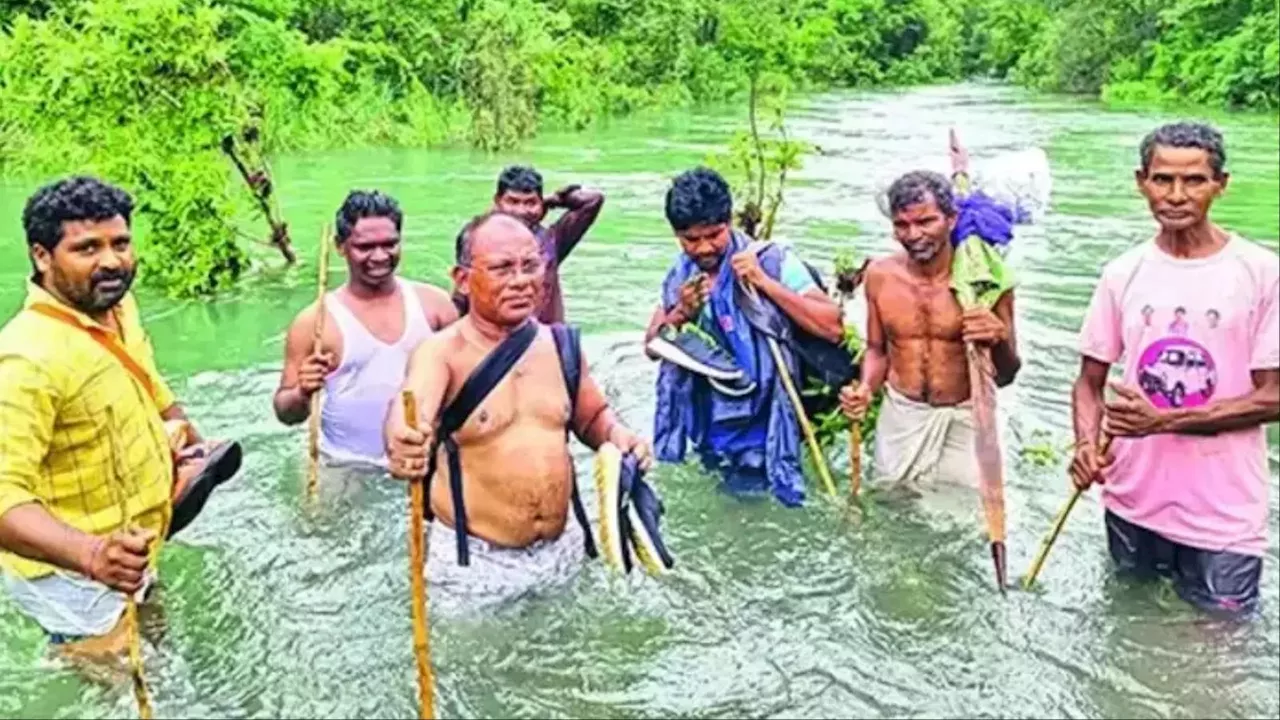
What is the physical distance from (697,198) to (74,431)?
8.73 ft

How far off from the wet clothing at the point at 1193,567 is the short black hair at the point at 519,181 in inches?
119

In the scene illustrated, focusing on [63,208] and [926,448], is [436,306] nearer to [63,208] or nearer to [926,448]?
[926,448]

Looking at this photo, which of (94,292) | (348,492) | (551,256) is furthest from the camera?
(551,256)

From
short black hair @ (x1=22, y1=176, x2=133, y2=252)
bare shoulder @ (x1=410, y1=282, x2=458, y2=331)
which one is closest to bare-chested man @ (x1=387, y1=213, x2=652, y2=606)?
short black hair @ (x1=22, y1=176, x2=133, y2=252)

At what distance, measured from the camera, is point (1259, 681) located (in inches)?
176

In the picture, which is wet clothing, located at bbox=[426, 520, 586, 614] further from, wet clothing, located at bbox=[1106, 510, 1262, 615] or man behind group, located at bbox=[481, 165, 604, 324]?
wet clothing, located at bbox=[1106, 510, 1262, 615]

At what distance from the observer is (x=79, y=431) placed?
3.83 metres

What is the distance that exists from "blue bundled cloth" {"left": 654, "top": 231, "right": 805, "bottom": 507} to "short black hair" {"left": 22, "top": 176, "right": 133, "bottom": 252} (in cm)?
276

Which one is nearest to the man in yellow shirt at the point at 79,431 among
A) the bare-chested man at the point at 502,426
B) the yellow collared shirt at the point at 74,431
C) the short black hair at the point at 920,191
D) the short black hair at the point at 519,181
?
the yellow collared shirt at the point at 74,431

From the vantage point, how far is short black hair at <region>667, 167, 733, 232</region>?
18.5 feet

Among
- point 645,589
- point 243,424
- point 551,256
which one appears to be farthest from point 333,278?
point 645,589

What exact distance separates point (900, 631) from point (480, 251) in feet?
6.75

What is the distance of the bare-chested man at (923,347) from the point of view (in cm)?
531

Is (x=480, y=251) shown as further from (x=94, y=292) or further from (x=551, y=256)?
(x=551, y=256)
